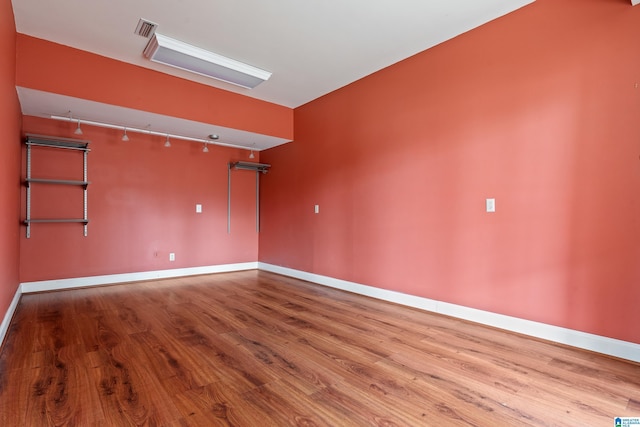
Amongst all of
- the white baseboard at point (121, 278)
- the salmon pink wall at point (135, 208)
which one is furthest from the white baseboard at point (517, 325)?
the salmon pink wall at point (135, 208)

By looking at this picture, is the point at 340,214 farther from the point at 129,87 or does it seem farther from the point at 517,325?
the point at 129,87

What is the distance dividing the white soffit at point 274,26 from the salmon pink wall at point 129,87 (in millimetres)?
123

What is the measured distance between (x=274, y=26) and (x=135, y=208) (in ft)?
11.3

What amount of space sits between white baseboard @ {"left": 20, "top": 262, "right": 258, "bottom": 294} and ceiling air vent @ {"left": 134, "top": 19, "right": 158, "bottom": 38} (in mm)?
3337

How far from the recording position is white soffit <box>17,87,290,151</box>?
11.2 ft

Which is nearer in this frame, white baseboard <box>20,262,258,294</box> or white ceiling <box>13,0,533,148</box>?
white ceiling <box>13,0,533,148</box>

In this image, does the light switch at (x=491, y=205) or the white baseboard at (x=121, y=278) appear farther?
the white baseboard at (x=121, y=278)

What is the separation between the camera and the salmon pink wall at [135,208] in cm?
412

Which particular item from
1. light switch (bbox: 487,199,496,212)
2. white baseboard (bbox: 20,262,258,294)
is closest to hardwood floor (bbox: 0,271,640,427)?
white baseboard (bbox: 20,262,258,294)

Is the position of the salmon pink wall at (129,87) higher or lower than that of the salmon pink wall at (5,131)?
higher

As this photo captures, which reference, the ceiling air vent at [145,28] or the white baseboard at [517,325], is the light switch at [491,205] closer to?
the white baseboard at [517,325]

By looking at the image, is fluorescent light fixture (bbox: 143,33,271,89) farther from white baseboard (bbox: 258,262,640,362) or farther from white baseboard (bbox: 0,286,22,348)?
white baseboard (bbox: 258,262,640,362)

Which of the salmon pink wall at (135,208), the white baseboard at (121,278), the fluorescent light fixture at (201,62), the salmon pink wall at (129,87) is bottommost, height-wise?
the white baseboard at (121,278)

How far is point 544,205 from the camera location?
2576 mm
